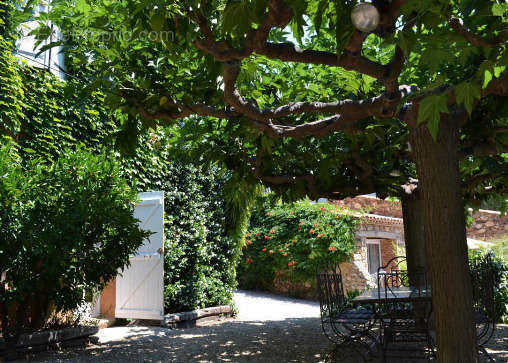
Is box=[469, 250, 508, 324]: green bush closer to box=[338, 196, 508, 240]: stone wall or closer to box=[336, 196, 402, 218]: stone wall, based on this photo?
box=[336, 196, 402, 218]: stone wall

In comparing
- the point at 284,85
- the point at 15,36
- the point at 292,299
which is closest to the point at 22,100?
the point at 15,36

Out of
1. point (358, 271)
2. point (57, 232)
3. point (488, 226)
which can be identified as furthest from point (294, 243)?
point (57, 232)

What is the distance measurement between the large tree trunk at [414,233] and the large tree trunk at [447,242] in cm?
329

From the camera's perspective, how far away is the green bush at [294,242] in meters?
11.3

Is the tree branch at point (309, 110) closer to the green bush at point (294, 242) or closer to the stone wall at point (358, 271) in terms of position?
the green bush at point (294, 242)

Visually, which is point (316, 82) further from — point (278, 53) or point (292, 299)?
point (292, 299)

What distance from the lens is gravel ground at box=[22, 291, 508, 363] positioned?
501cm

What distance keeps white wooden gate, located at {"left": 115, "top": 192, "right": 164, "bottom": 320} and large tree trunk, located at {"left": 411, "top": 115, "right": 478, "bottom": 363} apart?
17.0ft

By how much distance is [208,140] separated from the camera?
17.3ft

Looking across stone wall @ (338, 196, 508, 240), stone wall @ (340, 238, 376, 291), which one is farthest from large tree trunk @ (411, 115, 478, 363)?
stone wall @ (338, 196, 508, 240)

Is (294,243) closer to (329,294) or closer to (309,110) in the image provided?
(329,294)

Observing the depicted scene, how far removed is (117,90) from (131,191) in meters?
2.25

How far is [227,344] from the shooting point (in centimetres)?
594

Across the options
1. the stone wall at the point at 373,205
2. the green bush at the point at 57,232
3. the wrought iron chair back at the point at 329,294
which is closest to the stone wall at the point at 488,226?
the stone wall at the point at 373,205
